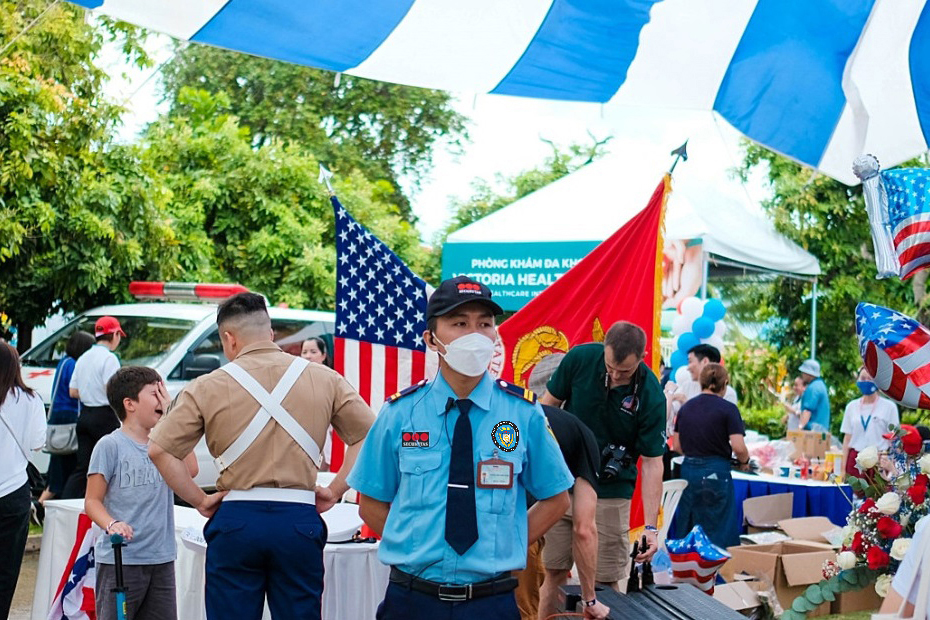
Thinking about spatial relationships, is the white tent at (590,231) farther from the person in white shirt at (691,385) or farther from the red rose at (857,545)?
the red rose at (857,545)

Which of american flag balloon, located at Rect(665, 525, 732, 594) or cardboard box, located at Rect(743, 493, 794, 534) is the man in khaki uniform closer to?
american flag balloon, located at Rect(665, 525, 732, 594)

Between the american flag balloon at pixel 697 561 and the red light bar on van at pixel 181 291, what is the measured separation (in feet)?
20.7

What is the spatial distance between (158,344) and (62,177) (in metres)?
1.84

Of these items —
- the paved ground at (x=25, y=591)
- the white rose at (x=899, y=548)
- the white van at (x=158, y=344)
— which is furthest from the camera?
the white van at (x=158, y=344)

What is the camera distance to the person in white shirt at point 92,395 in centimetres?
884

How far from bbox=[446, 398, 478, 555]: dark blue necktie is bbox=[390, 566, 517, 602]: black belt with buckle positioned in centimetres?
10

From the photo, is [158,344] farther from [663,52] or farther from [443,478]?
[443,478]

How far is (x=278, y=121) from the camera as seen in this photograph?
31078mm

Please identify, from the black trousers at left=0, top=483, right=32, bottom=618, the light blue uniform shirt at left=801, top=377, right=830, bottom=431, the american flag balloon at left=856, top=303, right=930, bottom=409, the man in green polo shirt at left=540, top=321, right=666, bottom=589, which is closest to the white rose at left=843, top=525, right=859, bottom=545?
the man in green polo shirt at left=540, top=321, right=666, bottom=589

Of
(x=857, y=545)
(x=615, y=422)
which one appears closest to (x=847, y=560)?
(x=857, y=545)

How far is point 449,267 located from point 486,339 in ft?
40.4

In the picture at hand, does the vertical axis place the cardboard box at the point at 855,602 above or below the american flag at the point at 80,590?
below

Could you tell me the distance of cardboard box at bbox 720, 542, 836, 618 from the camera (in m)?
8.00

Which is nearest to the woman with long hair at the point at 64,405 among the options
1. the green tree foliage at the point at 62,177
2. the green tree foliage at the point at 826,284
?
the green tree foliage at the point at 62,177
